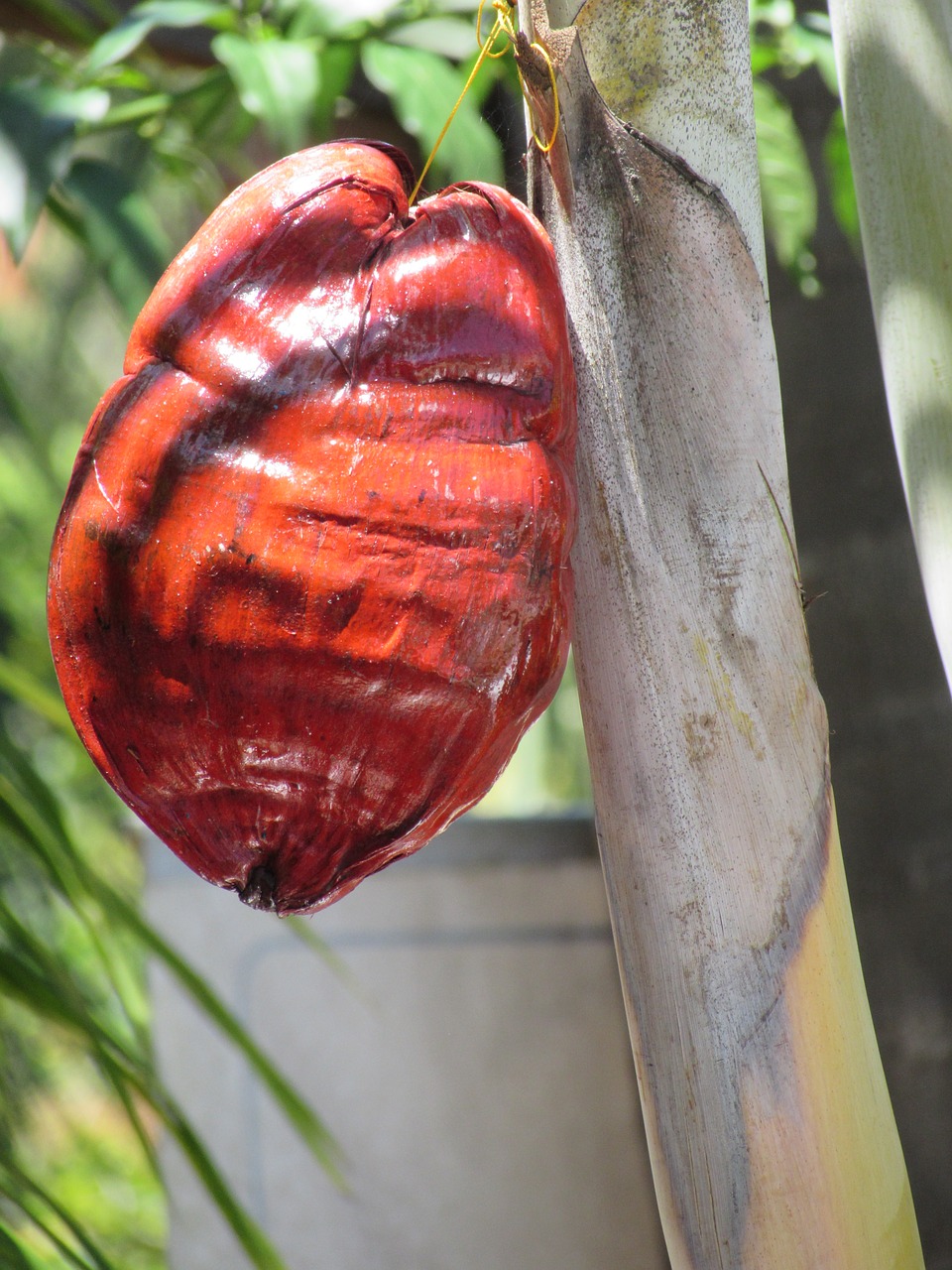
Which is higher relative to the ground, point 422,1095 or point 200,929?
point 200,929

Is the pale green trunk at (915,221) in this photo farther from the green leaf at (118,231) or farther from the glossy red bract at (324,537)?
the green leaf at (118,231)

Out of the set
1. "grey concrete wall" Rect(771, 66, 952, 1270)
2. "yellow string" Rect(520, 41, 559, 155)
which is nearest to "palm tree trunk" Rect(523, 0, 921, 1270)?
"yellow string" Rect(520, 41, 559, 155)

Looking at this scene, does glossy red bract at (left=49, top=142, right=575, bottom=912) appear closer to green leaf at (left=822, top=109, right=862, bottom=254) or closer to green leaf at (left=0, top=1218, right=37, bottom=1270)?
green leaf at (left=0, top=1218, right=37, bottom=1270)

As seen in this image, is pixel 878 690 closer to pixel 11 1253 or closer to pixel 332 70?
pixel 332 70

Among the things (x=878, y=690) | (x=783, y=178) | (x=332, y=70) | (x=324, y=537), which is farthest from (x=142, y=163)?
(x=878, y=690)

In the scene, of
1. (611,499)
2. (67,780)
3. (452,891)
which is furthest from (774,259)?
(67,780)

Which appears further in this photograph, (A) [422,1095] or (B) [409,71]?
(A) [422,1095]

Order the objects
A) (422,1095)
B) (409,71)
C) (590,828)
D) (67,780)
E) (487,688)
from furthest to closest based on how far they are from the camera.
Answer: (67,780)
(590,828)
(422,1095)
(409,71)
(487,688)

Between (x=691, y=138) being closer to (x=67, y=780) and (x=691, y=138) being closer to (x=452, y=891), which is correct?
(x=452, y=891)
